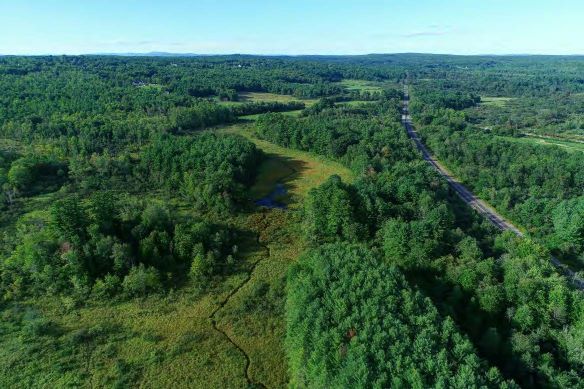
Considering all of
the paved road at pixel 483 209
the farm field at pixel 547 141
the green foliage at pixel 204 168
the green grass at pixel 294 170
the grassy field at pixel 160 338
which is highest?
the green foliage at pixel 204 168

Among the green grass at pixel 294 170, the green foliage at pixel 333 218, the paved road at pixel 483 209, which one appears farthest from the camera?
the green grass at pixel 294 170

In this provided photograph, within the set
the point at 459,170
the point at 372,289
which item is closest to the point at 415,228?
the point at 372,289

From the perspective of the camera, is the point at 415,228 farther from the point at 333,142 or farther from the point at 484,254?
the point at 333,142

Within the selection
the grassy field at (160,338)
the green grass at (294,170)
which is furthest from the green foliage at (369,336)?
the green grass at (294,170)

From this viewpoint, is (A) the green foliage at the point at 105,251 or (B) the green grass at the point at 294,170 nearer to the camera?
(A) the green foliage at the point at 105,251

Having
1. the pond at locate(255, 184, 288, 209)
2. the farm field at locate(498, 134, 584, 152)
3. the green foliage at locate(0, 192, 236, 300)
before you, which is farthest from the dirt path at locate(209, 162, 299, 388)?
the farm field at locate(498, 134, 584, 152)

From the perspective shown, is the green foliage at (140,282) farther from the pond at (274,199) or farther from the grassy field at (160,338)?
the pond at (274,199)
